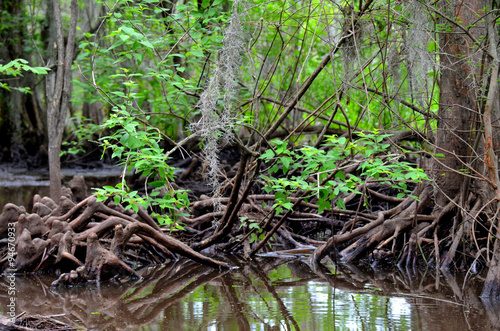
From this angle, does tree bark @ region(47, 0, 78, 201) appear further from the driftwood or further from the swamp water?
the swamp water

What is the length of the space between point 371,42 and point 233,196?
2114 mm

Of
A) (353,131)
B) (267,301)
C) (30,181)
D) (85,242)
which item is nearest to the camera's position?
(267,301)

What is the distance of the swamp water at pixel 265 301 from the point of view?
3912mm

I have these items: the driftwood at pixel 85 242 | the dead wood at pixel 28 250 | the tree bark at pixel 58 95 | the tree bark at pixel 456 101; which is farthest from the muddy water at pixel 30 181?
the tree bark at pixel 456 101

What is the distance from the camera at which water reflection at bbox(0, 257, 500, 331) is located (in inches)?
154

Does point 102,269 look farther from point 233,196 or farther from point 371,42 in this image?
point 371,42

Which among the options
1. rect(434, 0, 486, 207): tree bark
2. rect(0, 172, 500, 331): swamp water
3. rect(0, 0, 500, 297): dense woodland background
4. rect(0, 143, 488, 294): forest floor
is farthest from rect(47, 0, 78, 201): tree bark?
rect(434, 0, 486, 207): tree bark

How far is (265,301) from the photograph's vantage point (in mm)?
4504

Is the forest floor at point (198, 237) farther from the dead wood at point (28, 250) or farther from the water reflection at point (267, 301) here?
the water reflection at point (267, 301)

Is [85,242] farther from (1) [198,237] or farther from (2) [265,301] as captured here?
(2) [265,301]

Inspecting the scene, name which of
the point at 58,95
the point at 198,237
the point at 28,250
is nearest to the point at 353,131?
the point at 198,237

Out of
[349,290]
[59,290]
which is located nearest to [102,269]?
[59,290]

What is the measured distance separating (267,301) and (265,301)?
0.6 inches

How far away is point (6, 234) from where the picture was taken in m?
6.02
